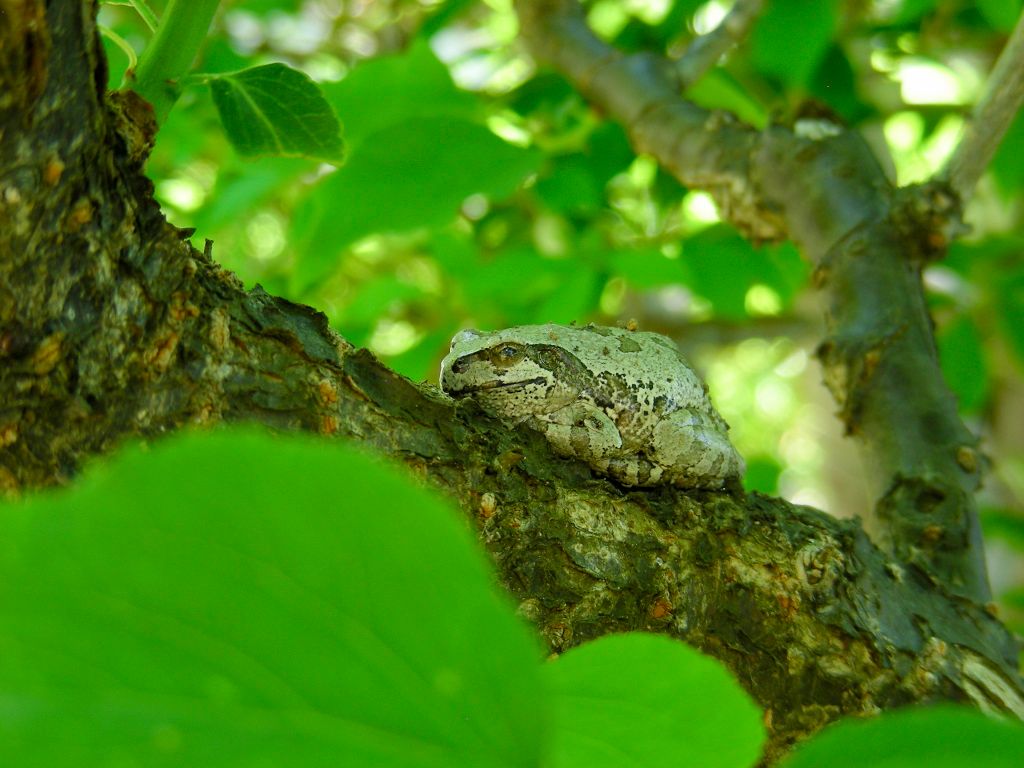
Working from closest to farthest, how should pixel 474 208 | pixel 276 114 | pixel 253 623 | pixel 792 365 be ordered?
pixel 253 623 < pixel 276 114 < pixel 474 208 < pixel 792 365

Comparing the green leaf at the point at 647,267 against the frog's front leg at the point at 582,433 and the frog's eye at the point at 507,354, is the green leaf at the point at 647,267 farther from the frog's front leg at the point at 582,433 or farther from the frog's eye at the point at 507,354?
the frog's front leg at the point at 582,433

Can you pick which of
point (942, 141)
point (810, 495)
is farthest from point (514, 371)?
point (810, 495)

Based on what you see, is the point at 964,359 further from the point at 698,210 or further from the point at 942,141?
the point at 942,141

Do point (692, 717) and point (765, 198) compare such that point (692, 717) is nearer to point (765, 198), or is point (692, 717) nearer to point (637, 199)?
point (765, 198)

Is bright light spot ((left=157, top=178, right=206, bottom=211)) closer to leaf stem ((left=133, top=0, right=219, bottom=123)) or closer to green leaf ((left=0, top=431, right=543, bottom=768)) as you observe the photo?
leaf stem ((left=133, top=0, right=219, bottom=123))

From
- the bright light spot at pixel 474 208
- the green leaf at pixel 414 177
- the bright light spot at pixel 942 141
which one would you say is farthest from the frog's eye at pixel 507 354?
the bright light spot at pixel 942 141

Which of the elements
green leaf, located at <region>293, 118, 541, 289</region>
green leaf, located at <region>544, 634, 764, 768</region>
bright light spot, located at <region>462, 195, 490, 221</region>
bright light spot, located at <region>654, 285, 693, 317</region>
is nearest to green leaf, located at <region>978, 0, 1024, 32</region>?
green leaf, located at <region>293, 118, 541, 289</region>
